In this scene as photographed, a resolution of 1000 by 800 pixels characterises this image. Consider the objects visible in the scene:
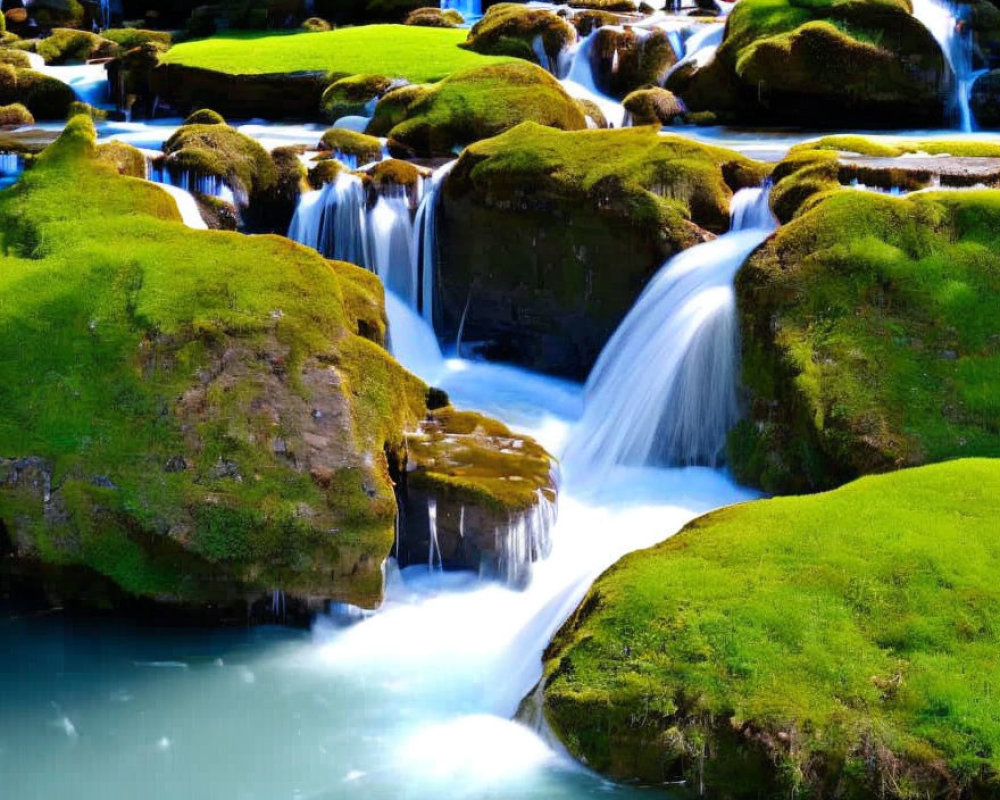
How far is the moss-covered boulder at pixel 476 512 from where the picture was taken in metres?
9.81

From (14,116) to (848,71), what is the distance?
49.8ft

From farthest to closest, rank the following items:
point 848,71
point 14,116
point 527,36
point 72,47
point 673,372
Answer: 1. point 72,47
2. point 527,36
3. point 14,116
4. point 848,71
5. point 673,372

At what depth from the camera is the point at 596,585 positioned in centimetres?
787

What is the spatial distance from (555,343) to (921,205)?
4.51 m

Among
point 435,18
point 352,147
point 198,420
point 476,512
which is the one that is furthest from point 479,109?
point 435,18

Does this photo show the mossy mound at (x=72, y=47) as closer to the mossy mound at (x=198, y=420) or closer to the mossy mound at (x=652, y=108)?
the mossy mound at (x=652, y=108)

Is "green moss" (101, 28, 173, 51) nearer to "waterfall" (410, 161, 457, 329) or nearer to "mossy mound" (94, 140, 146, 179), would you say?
"mossy mound" (94, 140, 146, 179)

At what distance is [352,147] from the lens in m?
18.0

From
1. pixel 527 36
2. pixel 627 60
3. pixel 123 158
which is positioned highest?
pixel 527 36

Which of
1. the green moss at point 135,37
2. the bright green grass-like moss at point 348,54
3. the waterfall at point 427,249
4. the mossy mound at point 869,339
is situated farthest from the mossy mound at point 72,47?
the mossy mound at point 869,339

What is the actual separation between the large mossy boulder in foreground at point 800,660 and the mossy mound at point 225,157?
31.3ft

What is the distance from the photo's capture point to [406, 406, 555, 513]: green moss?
32.3 feet

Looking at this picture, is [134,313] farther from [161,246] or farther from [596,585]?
[596,585]

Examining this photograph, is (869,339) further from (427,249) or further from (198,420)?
(427,249)
